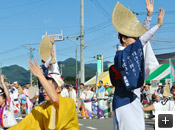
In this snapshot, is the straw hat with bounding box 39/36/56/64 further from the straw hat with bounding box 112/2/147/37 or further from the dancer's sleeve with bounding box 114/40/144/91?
the dancer's sleeve with bounding box 114/40/144/91

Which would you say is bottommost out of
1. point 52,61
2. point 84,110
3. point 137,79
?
point 84,110

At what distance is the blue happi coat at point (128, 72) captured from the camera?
3.71 m

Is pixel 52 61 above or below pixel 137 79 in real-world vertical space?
above

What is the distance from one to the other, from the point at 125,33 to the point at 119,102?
774 millimetres

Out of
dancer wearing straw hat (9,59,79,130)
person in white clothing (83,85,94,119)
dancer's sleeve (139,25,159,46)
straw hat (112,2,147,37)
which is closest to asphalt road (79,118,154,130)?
person in white clothing (83,85,94,119)

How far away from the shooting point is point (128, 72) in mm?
3711

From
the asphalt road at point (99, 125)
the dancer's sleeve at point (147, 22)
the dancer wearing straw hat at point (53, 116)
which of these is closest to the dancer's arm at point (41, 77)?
the dancer wearing straw hat at point (53, 116)

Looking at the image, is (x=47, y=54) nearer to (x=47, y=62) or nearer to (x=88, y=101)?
(x=47, y=62)

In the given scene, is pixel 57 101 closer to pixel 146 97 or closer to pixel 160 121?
pixel 160 121

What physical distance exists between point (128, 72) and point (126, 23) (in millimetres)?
619

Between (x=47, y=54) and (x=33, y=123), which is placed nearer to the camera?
(x=33, y=123)

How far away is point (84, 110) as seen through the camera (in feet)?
58.9

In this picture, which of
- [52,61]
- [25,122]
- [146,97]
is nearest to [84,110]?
[146,97]

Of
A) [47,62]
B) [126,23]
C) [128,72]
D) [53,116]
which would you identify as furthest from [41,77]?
[47,62]
